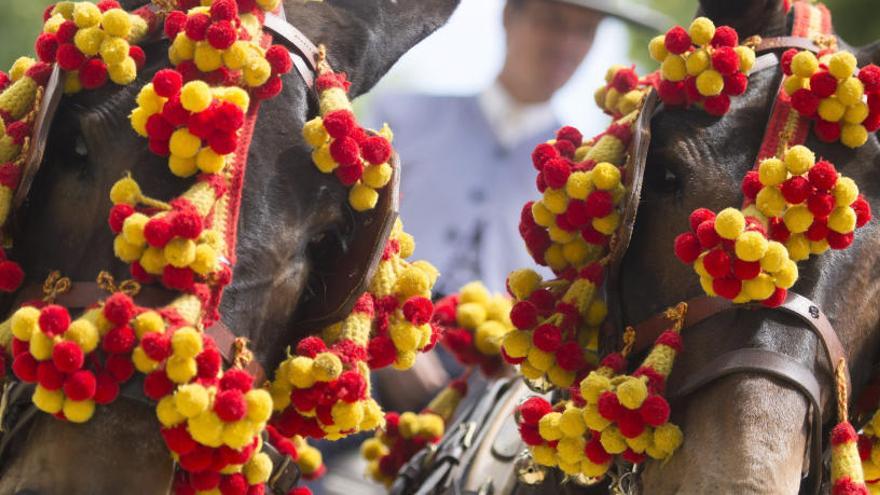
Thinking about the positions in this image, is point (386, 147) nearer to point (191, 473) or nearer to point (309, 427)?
point (309, 427)

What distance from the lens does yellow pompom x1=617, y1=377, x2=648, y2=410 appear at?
10.5 ft

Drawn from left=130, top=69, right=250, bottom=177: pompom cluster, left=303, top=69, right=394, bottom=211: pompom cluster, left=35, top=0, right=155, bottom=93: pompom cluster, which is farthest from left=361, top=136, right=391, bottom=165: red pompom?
left=35, top=0, right=155, bottom=93: pompom cluster

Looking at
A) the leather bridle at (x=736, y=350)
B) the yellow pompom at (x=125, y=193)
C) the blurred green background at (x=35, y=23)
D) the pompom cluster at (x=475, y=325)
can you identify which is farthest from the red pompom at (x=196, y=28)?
the blurred green background at (x=35, y=23)

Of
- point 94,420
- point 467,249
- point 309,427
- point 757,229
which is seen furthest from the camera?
point 467,249

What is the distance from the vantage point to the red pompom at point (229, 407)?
2859 millimetres

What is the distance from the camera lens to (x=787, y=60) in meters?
3.51

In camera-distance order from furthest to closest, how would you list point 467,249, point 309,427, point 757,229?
point 467,249, point 309,427, point 757,229

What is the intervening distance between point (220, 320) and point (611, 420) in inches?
39.1

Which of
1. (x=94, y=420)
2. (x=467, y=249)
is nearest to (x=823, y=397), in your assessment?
(x=94, y=420)

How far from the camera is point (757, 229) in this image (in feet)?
10.4

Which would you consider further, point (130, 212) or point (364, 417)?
point (364, 417)

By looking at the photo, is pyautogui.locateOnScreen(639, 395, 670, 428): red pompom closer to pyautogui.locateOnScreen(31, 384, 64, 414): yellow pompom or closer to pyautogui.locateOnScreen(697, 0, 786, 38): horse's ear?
pyautogui.locateOnScreen(697, 0, 786, 38): horse's ear

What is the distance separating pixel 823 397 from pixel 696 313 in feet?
1.20

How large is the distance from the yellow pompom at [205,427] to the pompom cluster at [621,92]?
66.1 inches
